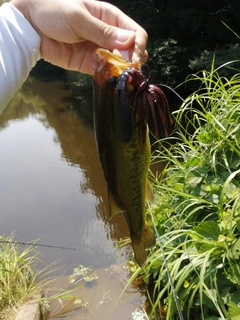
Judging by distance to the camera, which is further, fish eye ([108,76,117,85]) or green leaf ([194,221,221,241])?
green leaf ([194,221,221,241])

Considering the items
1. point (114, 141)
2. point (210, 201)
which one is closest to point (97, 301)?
point (210, 201)

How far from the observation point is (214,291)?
2232 mm

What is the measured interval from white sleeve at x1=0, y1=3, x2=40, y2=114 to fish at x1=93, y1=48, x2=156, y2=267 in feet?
1.72

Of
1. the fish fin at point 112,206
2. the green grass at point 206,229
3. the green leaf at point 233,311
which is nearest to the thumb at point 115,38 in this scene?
the fish fin at point 112,206

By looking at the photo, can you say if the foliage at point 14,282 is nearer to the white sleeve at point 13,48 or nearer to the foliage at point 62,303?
the foliage at point 62,303

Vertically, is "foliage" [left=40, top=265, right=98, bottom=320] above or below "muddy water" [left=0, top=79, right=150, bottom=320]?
above

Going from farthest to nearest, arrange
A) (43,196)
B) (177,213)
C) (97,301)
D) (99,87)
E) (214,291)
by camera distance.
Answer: (43,196) < (97,301) < (177,213) < (214,291) < (99,87)

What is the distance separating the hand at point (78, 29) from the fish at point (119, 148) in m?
0.22

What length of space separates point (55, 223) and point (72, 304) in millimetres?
2353

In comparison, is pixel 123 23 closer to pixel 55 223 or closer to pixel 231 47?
pixel 55 223

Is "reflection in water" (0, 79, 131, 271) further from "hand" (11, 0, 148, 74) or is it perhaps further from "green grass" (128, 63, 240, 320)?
"hand" (11, 0, 148, 74)

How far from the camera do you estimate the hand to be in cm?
150

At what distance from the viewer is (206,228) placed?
240 cm

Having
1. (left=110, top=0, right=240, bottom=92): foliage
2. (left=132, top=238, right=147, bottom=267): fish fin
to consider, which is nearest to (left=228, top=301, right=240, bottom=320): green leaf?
(left=132, top=238, right=147, bottom=267): fish fin
